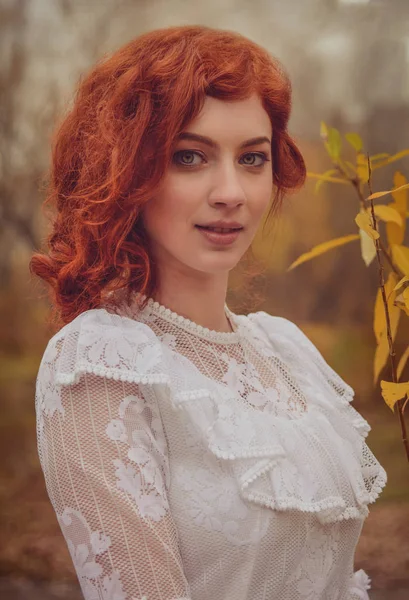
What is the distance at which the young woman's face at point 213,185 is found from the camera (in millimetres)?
1226

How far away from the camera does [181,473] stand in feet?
3.81

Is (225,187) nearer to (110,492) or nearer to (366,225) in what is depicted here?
(366,225)

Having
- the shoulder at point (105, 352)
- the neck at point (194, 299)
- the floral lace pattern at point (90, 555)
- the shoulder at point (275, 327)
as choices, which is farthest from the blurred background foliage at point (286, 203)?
the floral lace pattern at point (90, 555)

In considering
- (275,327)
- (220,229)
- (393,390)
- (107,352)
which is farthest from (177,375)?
(275,327)

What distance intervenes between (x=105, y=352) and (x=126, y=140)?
1.04 ft

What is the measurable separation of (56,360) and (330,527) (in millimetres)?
484

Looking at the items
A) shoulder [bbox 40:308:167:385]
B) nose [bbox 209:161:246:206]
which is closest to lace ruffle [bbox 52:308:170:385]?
shoulder [bbox 40:308:167:385]

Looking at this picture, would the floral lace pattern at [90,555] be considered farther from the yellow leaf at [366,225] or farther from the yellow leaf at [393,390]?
the yellow leaf at [366,225]

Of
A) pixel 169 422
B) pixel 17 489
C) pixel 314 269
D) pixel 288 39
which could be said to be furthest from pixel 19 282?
pixel 169 422

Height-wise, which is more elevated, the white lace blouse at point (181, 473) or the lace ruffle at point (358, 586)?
the white lace blouse at point (181, 473)

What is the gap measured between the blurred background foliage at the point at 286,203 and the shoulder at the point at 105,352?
1.57 meters

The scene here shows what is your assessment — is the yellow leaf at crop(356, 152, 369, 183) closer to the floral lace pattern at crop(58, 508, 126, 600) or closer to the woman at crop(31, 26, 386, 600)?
the woman at crop(31, 26, 386, 600)

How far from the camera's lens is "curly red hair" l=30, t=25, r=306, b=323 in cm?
121

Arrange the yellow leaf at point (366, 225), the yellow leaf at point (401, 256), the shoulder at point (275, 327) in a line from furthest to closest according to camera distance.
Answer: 1. the shoulder at point (275, 327)
2. the yellow leaf at point (401, 256)
3. the yellow leaf at point (366, 225)
